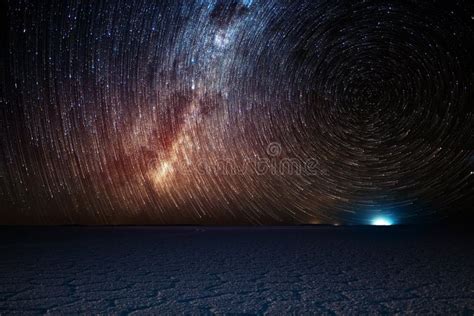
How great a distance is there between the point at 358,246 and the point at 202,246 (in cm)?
180

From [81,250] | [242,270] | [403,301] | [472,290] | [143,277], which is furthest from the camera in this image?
[81,250]

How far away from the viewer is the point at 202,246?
14.8 ft

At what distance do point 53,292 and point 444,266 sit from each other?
111 inches

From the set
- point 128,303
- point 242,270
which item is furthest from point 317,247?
point 128,303

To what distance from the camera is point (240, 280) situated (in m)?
2.55

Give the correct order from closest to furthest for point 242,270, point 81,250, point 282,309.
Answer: point 282,309, point 242,270, point 81,250

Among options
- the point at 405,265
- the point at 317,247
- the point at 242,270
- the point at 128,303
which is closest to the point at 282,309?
the point at 128,303

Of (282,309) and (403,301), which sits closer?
(282,309)

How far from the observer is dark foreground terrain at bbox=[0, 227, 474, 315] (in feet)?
6.39

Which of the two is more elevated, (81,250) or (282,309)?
(81,250)

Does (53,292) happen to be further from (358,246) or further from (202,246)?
(358,246)

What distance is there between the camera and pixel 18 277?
277cm

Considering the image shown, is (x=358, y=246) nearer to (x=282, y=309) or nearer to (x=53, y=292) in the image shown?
(x=282, y=309)

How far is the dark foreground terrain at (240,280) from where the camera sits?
1948 millimetres
